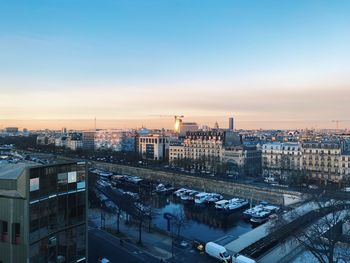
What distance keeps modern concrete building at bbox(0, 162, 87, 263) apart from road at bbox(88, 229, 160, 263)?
7.10 m

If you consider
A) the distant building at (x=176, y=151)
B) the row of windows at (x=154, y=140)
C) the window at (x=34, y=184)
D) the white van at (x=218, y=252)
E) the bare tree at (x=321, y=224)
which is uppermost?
the window at (x=34, y=184)

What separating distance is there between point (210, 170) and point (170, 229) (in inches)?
1061

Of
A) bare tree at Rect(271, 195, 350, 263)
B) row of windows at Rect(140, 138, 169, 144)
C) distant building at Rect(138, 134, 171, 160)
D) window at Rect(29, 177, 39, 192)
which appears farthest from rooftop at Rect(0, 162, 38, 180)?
row of windows at Rect(140, 138, 169, 144)

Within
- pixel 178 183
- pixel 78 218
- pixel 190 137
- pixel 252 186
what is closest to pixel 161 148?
pixel 190 137

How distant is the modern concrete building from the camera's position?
10.2m

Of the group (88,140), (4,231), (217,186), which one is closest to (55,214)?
(4,231)

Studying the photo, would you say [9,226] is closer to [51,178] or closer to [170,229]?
[51,178]

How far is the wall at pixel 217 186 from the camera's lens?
117 feet

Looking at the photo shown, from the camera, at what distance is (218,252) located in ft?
61.1

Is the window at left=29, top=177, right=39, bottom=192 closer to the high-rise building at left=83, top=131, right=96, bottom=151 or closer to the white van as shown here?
the white van

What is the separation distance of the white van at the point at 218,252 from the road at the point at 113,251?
273 centimetres

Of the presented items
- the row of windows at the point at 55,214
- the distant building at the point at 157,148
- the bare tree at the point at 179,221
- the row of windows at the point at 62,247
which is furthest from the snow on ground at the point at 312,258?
the distant building at the point at 157,148

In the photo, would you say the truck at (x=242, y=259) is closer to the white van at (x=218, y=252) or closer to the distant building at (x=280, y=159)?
the white van at (x=218, y=252)

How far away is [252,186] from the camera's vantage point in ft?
125
